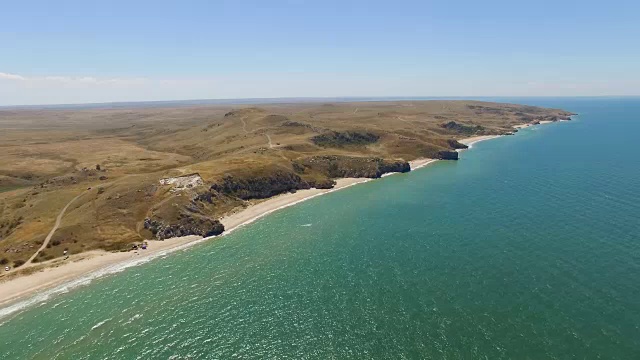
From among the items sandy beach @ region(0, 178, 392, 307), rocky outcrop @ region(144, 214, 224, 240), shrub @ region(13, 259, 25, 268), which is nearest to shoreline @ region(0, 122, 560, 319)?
sandy beach @ region(0, 178, 392, 307)

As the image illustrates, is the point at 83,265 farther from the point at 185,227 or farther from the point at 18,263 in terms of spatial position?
the point at 185,227

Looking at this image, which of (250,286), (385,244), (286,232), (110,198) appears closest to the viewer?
(250,286)

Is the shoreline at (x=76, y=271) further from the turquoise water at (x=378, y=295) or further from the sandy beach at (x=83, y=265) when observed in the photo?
the turquoise water at (x=378, y=295)

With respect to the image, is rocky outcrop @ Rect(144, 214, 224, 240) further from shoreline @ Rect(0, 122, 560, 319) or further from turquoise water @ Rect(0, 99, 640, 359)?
turquoise water @ Rect(0, 99, 640, 359)

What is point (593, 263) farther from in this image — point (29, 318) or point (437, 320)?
point (29, 318)

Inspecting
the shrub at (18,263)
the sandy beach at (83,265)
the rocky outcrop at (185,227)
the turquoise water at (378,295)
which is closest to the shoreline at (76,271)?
the sandy beach at (83,265)

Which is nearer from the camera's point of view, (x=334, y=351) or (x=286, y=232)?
(x=334, y=351)

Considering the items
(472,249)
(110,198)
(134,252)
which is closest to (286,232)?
(134,252)

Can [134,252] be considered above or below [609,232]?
below
